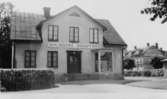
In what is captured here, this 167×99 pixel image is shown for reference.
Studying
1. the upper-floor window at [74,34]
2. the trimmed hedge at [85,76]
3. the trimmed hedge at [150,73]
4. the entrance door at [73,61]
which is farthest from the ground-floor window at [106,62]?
the trimmed hedge at [150,73]

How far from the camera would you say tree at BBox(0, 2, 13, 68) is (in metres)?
38.5

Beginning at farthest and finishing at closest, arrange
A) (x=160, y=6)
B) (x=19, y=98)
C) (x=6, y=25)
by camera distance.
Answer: (x=6, y=25)
(x=19, y=98)
(x=160, y=6)

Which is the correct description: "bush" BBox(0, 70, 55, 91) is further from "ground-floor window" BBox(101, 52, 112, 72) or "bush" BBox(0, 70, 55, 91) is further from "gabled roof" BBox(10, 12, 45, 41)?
"ground-floor window" BBox(101, 52, 112, 72)

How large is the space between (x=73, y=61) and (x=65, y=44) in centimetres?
215

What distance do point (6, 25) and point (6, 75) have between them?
2353 cm

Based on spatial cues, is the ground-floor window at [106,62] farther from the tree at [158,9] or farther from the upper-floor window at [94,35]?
the tree at [158,9]

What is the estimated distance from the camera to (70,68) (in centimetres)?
3509

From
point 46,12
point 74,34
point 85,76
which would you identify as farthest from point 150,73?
point 46,12

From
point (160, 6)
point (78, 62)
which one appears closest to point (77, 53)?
point (78, 62)

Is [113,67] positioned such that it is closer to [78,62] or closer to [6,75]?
[78,62]

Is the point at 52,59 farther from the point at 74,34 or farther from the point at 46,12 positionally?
the point at 46,12

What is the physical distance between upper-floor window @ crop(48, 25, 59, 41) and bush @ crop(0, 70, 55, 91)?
36.7 feet

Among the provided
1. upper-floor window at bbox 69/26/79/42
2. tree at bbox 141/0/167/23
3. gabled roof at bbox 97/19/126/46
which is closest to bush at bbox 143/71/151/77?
gabled roof at bbox 97/19/126/46

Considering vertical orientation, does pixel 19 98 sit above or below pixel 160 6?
below
